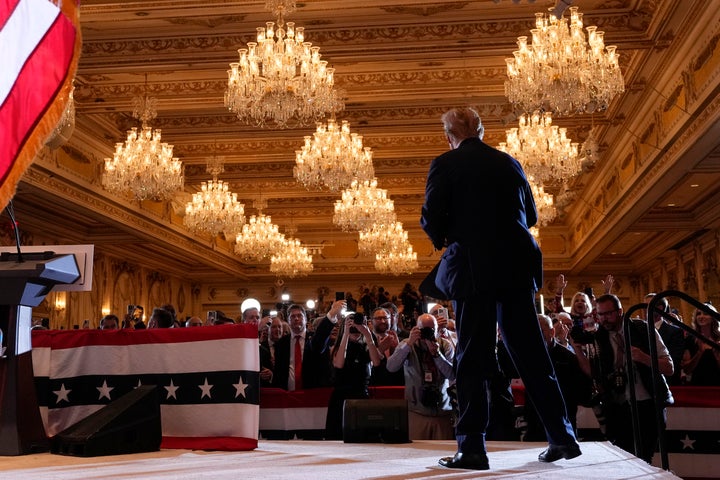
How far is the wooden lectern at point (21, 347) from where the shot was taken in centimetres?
350

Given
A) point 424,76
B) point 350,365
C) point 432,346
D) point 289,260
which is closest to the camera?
point 432,346

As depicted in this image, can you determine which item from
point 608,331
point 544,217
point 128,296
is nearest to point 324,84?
point 608,331

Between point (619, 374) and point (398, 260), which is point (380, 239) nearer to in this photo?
point (398, 260)

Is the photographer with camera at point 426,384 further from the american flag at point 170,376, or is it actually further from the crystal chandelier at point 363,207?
the crystal chandelier at point 363,207

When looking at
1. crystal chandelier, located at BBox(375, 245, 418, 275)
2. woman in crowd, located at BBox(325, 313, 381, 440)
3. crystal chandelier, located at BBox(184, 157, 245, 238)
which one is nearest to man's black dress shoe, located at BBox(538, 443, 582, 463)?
woman in crowd, located at BBox(325, 313, 381, 440)

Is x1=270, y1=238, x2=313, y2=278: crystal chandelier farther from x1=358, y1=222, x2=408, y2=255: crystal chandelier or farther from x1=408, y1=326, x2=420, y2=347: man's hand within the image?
x1=408, y1=326, x2=420, y2=347: man's hand

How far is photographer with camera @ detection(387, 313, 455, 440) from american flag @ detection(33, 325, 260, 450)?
5.15 ft

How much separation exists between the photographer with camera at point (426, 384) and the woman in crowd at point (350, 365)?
11.0 inches

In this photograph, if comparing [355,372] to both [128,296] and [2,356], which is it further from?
[128,296]

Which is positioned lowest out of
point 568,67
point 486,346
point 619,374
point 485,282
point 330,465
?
point 330,465

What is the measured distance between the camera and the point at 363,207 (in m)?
12.7

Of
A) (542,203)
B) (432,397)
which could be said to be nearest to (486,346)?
(432,397)

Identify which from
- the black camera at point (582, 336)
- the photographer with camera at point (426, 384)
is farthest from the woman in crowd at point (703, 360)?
the photographer with camera at point (426, 384)

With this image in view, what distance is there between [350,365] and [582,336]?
5.52ft
